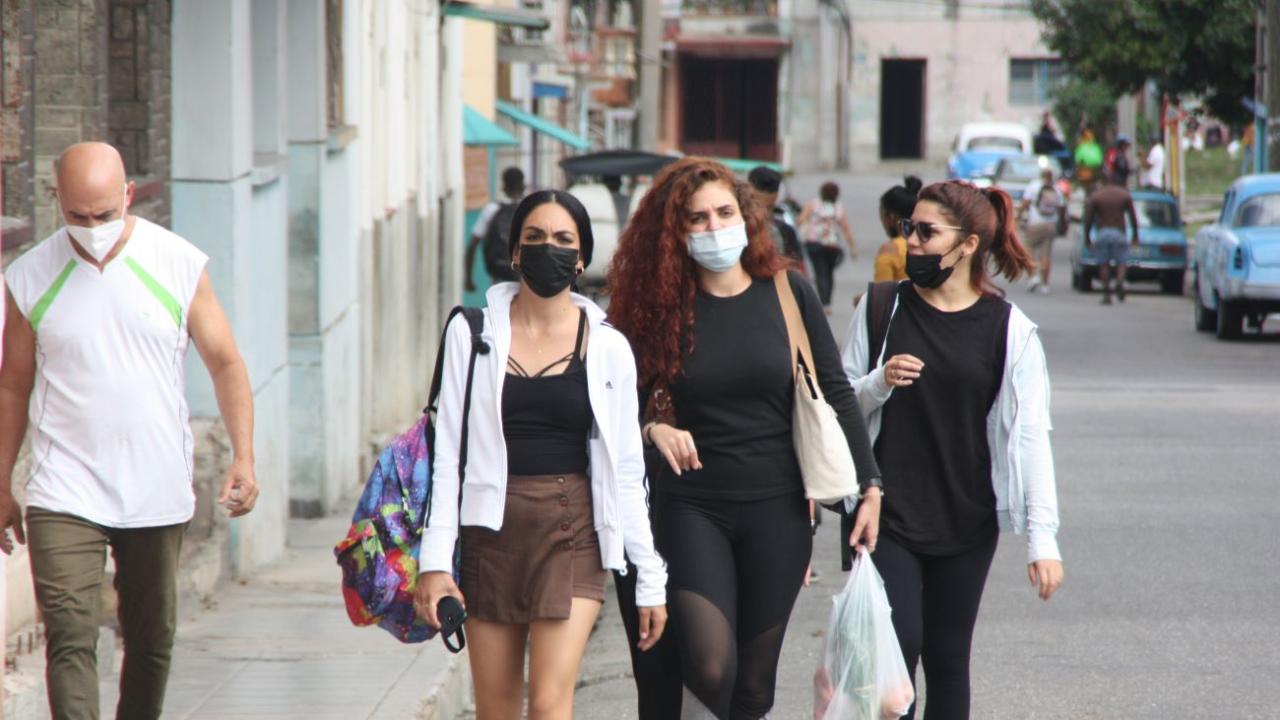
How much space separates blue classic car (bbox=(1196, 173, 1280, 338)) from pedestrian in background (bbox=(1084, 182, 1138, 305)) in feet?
13.5

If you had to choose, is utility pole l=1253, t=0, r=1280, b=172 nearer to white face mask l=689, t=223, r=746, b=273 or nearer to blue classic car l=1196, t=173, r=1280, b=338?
blue classic car l=1196, t=173, r=1280, b=338

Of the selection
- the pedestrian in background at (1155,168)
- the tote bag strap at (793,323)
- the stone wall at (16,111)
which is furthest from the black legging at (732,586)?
the pedestrian in background at (1155,168)

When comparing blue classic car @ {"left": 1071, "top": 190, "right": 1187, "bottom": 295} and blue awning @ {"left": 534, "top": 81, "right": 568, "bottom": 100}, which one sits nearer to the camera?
blue classic car @ {"left": 1071, "top": 190, "right": 1187, "bottom": 295}

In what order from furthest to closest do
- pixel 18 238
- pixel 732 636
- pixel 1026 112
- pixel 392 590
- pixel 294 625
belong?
pixel 1026 112 → pixel 294 625 → pixel 18 238 → pixel 732 636 → pixel 392 590

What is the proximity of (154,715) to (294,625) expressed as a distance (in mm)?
2955

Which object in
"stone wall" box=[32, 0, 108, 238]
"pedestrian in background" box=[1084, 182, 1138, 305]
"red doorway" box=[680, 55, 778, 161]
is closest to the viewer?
"stone wall" box=[32, 0, 108, 238]

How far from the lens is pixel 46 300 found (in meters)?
5.28

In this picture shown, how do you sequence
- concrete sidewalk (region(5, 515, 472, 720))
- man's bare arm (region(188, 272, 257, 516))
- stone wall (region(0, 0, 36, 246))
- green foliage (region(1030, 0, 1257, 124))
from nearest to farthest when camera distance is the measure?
man's bare arm (region(188, 272, 257, 516)) → concrete sidewalk (region(5, 515, 472, 720)) → stone wall (region(0, 0, 36, 246)) → green foliage (region(1030, 0, 1257, 124))

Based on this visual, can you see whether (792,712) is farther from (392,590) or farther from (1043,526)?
(392,590)

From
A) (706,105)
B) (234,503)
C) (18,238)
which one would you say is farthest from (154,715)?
Result: (706,105)

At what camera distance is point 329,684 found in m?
7.27

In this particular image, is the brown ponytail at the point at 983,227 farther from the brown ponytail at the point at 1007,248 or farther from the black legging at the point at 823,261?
the black legging at the point at 823,261

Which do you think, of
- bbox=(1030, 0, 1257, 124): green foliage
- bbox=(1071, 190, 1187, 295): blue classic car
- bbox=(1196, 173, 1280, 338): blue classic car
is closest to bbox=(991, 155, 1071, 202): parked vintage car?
bbox=(1030, 0, 1257, 124): green foliage

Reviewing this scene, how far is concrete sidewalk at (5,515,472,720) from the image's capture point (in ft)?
22.5
